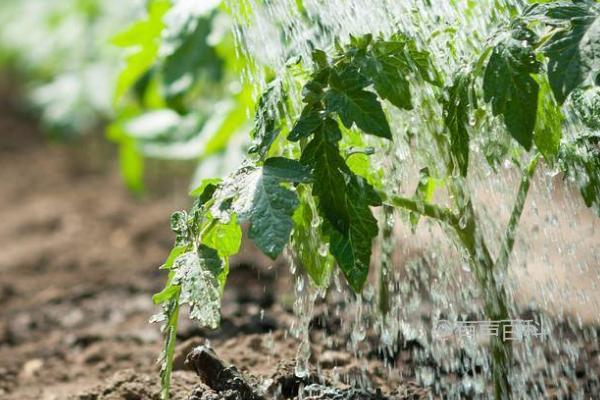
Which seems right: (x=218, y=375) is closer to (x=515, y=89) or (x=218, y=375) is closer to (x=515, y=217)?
(x=515, y=217)

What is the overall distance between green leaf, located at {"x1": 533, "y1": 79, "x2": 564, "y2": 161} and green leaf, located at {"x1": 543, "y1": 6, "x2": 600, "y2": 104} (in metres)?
0.14

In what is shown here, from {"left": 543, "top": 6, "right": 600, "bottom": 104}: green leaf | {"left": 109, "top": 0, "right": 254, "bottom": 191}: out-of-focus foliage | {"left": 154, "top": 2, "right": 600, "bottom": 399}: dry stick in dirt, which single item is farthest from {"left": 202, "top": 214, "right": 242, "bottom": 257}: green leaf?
{"left": 109, "top": 0, "right": 254, "bottom": 191}: out-of-focus foliage

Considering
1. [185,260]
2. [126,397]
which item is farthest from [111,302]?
[185,260]

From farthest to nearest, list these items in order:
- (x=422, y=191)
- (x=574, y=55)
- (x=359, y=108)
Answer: (x=422, y=191), (x=359, y=108), (x=574, y=55)

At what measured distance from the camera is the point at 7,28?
745cm

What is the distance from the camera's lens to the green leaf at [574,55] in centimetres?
144

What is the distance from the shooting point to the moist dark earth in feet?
6.68

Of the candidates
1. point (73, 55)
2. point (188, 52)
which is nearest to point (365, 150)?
point (188, 52)

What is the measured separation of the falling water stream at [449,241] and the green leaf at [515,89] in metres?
0.12

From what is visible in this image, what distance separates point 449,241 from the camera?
6.30 ft

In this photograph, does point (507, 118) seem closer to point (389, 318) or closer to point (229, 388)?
point (229, 388)

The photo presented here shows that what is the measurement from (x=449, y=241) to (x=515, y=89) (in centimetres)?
50

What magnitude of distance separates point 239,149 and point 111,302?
76 cm

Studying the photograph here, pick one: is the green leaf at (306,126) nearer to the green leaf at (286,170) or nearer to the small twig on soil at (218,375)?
the green leaf at (286,170)
